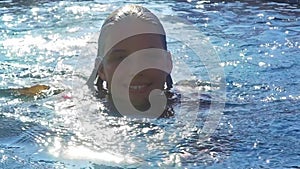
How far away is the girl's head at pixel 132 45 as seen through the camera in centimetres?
389

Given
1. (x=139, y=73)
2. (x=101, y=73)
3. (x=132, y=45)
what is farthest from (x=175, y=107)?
(x=101, y=73)

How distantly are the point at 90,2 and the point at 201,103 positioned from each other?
3.93 meters

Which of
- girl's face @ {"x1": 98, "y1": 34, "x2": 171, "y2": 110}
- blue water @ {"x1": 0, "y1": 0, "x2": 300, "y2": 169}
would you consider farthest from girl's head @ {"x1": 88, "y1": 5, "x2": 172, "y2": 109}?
blue water @ {"x1": 0, "y1": 0, "x2": 300, "y2": 169}

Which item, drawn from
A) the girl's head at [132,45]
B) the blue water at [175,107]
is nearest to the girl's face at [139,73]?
the girl's head at [132,45]

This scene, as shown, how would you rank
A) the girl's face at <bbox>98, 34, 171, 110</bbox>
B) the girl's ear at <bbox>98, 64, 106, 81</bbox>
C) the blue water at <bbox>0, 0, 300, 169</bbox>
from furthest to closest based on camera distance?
the girl's ear at <bbox>98, 64, 106, 81</bbox>, the girl's face at <bbox>98, 34, 171, 110</bbox>, the blue water at <bbox>0, 0, 300, 169</bbox>

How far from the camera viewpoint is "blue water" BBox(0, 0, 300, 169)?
9.50 feet

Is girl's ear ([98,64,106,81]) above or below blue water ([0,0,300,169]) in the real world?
above

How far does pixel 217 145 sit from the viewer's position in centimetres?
304

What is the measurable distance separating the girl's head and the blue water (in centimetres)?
23

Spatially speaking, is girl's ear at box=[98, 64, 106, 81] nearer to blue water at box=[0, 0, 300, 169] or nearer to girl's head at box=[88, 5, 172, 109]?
girl's head at box=[88, 5, 172, 109]

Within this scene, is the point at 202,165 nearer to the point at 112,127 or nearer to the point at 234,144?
the point at 234,144

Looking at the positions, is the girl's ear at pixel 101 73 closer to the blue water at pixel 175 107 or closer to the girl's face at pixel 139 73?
the girl's face at pixel 139 73

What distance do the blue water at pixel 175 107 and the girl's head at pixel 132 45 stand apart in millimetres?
229

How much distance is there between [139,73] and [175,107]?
281 mm
